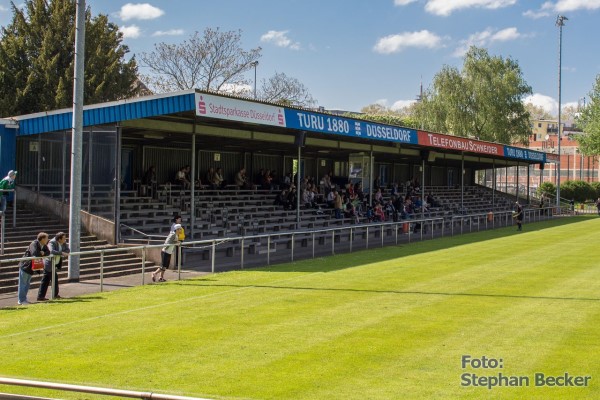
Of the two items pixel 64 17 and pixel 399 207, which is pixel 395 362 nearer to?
pixel 399 207

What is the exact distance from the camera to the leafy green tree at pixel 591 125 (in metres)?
57.0

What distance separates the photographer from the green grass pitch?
7621mm

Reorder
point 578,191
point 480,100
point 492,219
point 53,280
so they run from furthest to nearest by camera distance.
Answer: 1. point 578,191
2. point 480,100
3. point 492,219
4. point 53,280

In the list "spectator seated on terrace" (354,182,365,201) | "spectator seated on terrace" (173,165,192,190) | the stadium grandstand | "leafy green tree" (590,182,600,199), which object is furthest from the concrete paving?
"leafy green tree" (590,182,600,199)

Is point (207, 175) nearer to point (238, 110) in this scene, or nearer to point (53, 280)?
point (238, 110)

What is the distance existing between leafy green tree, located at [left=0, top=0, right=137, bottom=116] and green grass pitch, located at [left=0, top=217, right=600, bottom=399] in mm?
25418

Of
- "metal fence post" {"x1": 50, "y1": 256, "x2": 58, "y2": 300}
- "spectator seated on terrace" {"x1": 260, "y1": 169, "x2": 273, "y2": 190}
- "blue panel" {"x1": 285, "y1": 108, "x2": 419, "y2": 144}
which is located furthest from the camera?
"spectator seated on terrace" {"x1": 260, "y1": 169, "x2": 273, "y2": 190}

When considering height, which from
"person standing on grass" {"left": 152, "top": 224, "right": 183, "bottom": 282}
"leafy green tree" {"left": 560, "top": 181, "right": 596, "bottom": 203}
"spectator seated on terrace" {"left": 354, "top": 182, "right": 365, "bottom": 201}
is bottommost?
"person standing on grass" {"left": 152, "top": 224, "right": 183, "bottom": 282}

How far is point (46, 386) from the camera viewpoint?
563cm

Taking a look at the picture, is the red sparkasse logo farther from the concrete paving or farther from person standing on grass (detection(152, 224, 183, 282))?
the concrete paving

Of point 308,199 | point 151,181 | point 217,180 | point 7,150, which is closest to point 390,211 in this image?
point 308,199

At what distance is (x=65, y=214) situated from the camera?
21.1 metres

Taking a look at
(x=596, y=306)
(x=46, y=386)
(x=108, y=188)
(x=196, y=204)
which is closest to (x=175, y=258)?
(x=108, y=188)

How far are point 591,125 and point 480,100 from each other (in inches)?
438
